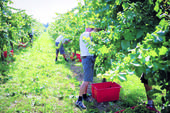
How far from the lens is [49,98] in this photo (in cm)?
373

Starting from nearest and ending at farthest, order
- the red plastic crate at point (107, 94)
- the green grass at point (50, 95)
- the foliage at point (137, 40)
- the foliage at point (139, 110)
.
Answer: the foliage at point (137, 40)
the foliage at point (139, 110)
the green grass at point (50, 95)
the red plastic crate at point (107, 94)

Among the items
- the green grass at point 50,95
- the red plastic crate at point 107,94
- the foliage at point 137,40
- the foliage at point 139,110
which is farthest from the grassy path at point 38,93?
the foliage at point 137,40

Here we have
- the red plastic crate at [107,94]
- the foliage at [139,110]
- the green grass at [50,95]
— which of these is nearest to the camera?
the foliage at [139,110]

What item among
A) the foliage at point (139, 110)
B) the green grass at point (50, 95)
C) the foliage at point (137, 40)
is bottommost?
the green grass at point (50, 95)

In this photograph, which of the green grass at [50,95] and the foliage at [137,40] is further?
the green grass at [50,95]

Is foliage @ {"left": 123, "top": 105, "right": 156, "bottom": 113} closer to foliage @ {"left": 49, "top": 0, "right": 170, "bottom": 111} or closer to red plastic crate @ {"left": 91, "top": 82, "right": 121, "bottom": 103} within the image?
foliage @ {"left": 49, "top": 0, "right": 170, "bottom": 111}

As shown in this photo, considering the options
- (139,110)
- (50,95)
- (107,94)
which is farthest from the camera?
(50,95)

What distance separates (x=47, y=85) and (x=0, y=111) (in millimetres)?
1680

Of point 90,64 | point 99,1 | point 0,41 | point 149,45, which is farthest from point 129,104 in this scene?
point 0,41

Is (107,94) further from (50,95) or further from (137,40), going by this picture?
(137,40)

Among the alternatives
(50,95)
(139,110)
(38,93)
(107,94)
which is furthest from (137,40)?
(38,93)

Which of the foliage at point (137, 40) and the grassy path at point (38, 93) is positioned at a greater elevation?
the foliage at point (137, 40)

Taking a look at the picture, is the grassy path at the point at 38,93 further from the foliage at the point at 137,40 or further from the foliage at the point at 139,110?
the foliage at the point at 137,40

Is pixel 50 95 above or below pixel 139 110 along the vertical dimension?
below
